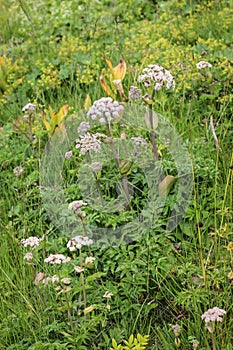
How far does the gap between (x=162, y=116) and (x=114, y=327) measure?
125 centimetres

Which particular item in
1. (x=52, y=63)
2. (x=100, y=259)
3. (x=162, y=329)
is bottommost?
(x=162, y=329)

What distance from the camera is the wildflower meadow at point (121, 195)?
82.0 inches

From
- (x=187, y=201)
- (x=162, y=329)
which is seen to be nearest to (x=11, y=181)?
(x=187, y=201)

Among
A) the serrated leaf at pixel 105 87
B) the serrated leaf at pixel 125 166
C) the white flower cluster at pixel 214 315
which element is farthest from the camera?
the serrated leaf at pixel 105 87

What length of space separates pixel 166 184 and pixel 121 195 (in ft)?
0.72

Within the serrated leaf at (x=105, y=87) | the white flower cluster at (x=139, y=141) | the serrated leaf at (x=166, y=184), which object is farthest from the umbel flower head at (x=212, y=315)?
the serrated leaf at (x=105, y=87)

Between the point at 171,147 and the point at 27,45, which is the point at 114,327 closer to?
the point at 171,147

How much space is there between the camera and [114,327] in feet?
7.00

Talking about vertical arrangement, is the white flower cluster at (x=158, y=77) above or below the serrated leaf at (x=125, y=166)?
above

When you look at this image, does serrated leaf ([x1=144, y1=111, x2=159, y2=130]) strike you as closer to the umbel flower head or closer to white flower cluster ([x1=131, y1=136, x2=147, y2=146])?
white flower cluster ([x1=131, y1=136, x2=147, y2=146])

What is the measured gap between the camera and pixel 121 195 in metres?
2.55

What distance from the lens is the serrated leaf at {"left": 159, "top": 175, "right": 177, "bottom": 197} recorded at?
8.21ft

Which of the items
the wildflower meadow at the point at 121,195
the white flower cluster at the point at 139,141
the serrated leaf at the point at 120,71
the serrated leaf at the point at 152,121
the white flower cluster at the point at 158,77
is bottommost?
the wildflower meadow at the point at 121,195

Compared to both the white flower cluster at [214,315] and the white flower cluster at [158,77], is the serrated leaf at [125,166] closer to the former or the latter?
the white flower cluster at [158,77]
